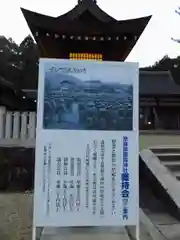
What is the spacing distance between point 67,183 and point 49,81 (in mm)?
1184

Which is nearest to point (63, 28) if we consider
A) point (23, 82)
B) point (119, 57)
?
point (119, 57)

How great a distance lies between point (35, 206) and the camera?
3.93 metres

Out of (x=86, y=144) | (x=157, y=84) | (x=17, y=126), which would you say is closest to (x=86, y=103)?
(x=86, y=144)

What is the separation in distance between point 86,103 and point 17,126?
6.53 meters

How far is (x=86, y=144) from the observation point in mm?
4074

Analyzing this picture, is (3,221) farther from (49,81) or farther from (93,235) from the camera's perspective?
(49,81)

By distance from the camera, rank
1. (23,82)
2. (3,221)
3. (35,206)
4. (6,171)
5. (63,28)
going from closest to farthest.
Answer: (35,206) → (3,221) → (6,171) → (63,28) → (23,82)

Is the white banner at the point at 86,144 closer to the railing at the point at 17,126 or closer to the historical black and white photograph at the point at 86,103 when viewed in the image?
the historical black and white photograph at the point at 86,103

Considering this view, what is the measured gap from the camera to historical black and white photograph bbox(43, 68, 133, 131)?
4.07 m

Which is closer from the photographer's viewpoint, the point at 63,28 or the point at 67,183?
the point at 67,183

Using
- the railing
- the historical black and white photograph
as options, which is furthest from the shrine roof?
the historical black and white photograph

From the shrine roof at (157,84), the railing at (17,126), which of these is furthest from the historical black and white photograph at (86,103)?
the shrine roof at (157,84)

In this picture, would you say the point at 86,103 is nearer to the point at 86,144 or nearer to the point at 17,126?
the point at 86,144

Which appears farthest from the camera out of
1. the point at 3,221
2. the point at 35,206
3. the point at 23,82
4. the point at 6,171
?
the point at 23,82
